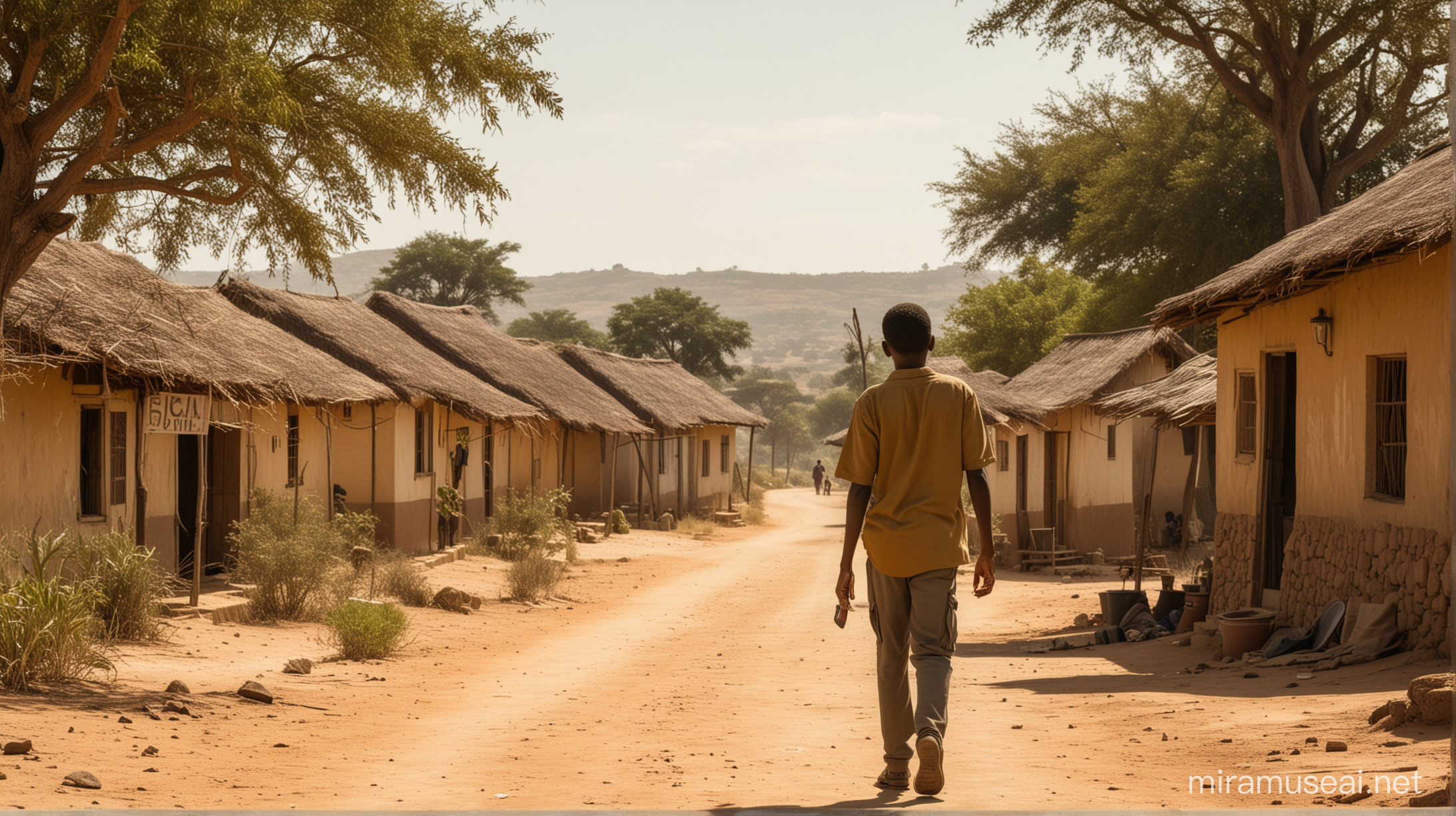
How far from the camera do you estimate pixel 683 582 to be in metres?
18.6

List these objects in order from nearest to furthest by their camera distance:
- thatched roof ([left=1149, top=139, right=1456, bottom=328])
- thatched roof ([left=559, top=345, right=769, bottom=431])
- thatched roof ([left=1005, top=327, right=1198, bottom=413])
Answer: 1. thatched roof ([left=1149, top=139, right=1456, bottom=328])
2. thatched roof ([left=1005, top=327, right=1198, bottom=413])
3. thatched roof ([left=559, top=345, right=769, bottom=431])

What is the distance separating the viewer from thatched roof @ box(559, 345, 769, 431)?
3117cm

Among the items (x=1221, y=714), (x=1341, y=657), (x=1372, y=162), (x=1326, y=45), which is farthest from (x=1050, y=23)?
(x=1221, y=714)

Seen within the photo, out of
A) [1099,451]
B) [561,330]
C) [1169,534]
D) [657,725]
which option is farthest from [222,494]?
[561,330]

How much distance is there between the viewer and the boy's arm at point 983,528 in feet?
16.4

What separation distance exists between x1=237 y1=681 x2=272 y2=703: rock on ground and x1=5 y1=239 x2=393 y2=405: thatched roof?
416 cm

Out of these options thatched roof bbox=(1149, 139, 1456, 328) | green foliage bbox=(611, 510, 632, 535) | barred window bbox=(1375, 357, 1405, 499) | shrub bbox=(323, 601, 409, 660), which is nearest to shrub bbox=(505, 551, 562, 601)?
shrub bbox=(323, 601, 409, 660)

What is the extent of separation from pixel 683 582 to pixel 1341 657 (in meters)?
11.3

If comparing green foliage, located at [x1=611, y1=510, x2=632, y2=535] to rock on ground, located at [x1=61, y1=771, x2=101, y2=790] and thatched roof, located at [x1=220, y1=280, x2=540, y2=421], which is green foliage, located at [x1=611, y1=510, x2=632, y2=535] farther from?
rock on ground, located at [x1=61, y1=771, x2=101, y2=790]

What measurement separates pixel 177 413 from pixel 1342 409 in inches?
396

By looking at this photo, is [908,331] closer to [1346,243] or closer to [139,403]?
[1346,243]

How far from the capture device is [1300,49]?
67.0ft

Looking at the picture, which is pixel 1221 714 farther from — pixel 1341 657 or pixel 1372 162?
pixel 1372 162

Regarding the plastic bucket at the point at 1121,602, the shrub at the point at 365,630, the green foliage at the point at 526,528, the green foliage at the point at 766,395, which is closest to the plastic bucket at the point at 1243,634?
the plastic bucket at the point at 1121,602
